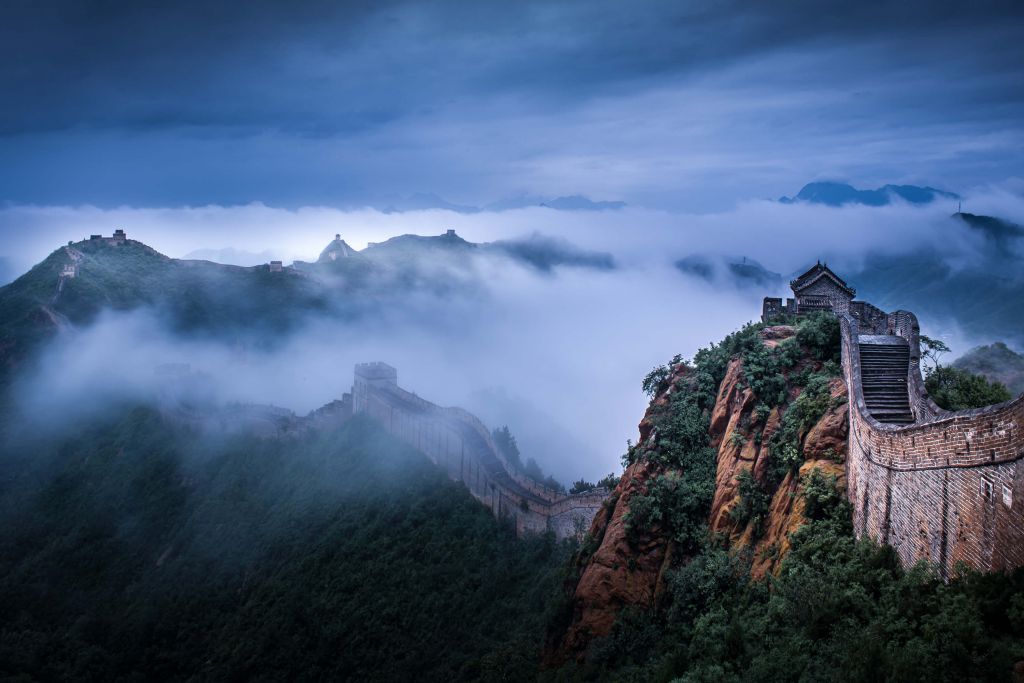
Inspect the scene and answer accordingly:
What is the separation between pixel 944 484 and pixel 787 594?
8.93 feet

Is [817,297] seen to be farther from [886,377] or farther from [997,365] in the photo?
[997,365]

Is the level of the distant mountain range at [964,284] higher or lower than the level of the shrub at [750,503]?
higher

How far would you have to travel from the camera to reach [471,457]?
1622 inches

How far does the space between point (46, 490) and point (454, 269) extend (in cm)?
9211

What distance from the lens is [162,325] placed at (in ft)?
277

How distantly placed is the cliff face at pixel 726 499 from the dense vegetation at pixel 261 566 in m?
4.03

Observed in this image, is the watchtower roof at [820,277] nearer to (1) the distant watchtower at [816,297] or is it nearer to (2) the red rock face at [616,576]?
(1) the distant watchtower at [816,297]

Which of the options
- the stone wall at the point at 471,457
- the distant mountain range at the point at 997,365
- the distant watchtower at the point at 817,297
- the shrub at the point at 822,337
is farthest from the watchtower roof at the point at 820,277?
the distant mountain range at the point at 997,365

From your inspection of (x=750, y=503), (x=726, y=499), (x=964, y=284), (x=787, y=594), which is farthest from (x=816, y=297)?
(x=964, y=284)

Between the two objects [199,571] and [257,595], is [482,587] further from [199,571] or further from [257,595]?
[199,571]

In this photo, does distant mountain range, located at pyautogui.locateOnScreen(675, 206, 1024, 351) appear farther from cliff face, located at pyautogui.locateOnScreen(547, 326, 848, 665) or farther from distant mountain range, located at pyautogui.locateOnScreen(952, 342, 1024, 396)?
cliff face, located at pyautogui.locateOnScreen(547, 326, 848, 665)

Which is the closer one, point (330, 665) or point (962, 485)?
point (962, 485)

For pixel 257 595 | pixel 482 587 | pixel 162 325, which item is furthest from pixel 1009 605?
pixel 162 325

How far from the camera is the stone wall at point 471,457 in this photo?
3459 centimetres
